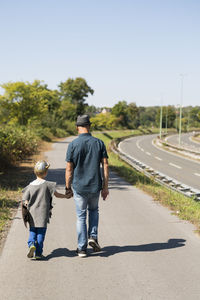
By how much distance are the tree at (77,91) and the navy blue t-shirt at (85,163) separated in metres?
80.7

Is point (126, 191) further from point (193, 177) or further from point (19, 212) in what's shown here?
point (193, 177)

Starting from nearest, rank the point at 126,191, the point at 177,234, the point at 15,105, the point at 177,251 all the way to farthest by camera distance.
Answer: the point at 177,251 → the point at 177,234 → the point at 126,191 → the point at 15,105

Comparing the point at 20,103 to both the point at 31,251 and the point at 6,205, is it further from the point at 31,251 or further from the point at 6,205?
the point at 31,251

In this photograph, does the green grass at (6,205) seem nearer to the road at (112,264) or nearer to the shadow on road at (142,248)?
the road at (112,264)

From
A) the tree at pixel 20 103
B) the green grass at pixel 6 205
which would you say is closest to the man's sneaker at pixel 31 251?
the green grass at pixel 6 205

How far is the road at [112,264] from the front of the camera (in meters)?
3.67

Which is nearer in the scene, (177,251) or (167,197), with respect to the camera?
(177,251)

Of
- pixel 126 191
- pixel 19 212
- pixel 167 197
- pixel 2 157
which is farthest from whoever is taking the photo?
pixel 2 157

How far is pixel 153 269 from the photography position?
14.1 feet

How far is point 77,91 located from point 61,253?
3278 inches

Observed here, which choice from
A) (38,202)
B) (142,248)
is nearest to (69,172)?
(38,202)

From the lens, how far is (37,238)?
4.68m

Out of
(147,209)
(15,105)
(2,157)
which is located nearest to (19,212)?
(147,209)

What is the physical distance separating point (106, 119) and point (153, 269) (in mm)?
95200
